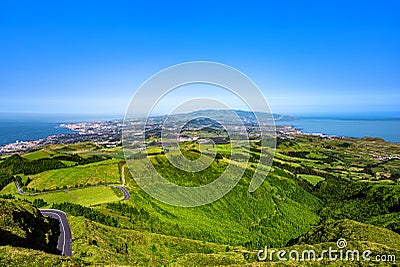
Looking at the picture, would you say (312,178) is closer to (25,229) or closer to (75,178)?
(75,178)

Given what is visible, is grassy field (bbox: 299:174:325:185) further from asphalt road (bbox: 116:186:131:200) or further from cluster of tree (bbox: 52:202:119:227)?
cluster of tree (bbox: 52:202:119:227)

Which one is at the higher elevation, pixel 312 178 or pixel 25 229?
pixel 25 229

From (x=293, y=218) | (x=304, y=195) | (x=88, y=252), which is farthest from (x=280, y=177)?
(x=88, y=252)

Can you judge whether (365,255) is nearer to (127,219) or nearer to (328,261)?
(328,261)

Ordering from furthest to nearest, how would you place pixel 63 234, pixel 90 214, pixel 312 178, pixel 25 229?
pixel 312 178 < pixel 90 214 < pixel 63 234 < pixel 25 229

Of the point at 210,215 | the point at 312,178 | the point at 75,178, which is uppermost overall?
the point at 75,178

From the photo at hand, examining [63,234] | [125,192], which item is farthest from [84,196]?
[63,234]

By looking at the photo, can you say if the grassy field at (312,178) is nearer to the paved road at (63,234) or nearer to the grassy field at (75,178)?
the grassy field at (75,178)
